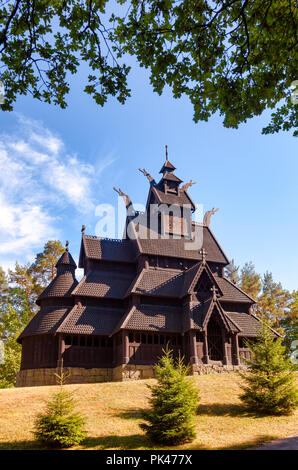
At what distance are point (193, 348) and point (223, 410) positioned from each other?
10.2 meters

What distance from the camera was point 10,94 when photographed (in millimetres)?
7309

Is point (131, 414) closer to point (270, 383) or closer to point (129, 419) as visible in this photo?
point (129, 419)

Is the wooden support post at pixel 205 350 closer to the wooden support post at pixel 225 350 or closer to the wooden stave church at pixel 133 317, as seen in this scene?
the wooden stave church at pixel 133 317

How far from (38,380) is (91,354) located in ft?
14.1

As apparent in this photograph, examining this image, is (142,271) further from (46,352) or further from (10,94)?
(10,94)

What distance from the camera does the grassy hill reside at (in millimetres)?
13207

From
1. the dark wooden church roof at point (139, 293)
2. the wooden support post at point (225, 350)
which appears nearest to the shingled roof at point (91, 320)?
the dark wooden church roof at point (139, 293)

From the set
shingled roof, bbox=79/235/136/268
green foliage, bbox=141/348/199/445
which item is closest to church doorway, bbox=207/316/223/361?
shingled roof, bbox=79/235/136/268

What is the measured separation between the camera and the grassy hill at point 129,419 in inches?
520

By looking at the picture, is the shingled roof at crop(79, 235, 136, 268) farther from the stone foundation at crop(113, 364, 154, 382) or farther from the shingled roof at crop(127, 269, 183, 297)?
the stone foundation at crop(113, 364, 154, 382)

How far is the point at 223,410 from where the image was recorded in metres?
17.2

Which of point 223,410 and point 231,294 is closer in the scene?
point 223,410

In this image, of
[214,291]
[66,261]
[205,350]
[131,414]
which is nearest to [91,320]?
[66,261]
